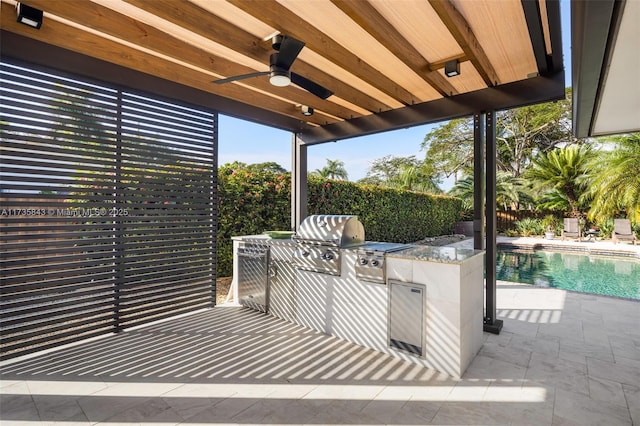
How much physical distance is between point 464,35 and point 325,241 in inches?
93.3

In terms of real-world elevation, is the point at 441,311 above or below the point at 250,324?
above

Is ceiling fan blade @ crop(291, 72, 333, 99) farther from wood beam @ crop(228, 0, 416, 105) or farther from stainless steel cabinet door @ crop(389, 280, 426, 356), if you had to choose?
stainless steel cabinet door @ crop(389, 280, 426, 356)

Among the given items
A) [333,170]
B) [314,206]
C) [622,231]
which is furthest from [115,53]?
[333,170]

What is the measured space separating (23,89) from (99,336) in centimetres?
263

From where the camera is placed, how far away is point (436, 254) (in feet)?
10.3

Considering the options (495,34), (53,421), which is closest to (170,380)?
(53,421)

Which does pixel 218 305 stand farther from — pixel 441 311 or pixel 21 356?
pixel 441 311

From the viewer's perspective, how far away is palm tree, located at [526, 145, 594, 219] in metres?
13.2

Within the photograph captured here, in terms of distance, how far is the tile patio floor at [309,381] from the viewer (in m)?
2.24

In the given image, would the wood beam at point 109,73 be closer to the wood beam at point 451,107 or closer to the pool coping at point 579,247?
the wood beam at point 451,107

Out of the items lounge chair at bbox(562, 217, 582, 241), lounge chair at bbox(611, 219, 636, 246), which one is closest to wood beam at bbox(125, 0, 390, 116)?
lounge chair at bbox(611, 219, 636, 246)

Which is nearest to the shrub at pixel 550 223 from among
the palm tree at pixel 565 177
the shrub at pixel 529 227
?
the shrub at pixel 529 227

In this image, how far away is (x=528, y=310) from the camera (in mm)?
4465

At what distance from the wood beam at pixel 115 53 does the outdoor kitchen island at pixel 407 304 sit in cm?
216
